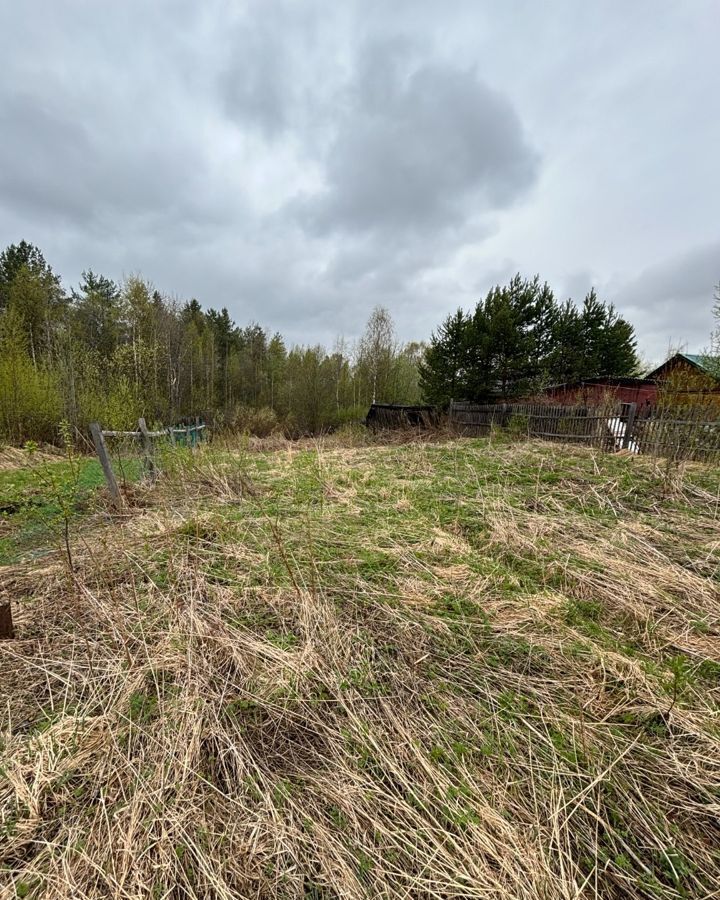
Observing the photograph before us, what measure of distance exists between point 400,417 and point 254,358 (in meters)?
12.4

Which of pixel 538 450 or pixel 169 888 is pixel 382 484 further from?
pixel 169 888

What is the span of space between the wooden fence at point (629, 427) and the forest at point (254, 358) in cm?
948

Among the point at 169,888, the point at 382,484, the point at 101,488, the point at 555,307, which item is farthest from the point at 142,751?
the point at 555,307

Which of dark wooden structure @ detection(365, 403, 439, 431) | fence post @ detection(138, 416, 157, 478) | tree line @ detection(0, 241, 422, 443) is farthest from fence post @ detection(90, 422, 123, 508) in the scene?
dark wooden structure @ detection(365, 403, 439, 431)

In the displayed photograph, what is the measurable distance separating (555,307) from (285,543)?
2312 cm

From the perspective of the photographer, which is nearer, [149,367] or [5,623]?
[5,623]

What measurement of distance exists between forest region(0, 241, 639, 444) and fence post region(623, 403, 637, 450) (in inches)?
480

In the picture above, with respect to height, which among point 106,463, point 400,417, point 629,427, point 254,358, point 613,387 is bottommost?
point 106,463

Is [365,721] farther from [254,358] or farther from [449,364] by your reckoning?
[254,358]

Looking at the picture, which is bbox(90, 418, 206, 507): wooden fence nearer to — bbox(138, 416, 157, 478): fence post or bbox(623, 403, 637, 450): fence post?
bbox(138, 416, 157, 478): fence post

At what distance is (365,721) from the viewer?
1.44 metres

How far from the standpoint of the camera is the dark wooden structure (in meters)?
15.8

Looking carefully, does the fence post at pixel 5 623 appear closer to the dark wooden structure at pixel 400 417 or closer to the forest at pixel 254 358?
the forest at pixel 254 358

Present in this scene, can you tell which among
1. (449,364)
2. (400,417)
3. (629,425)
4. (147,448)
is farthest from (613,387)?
(147,448)
